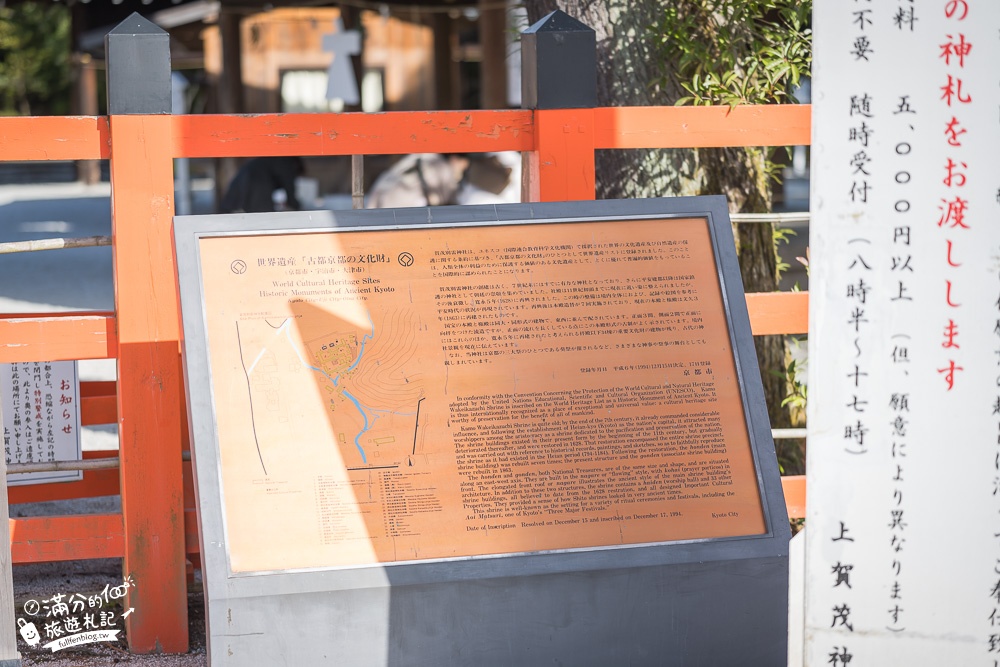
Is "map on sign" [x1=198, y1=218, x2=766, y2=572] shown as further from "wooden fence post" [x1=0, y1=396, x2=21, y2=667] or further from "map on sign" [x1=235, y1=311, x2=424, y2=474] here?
"wooden fence post" [x1=0, y1=396, x2=21, y2=667]

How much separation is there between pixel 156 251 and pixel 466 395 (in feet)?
3.24

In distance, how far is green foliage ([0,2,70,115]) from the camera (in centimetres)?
2542

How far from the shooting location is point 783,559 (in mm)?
2658

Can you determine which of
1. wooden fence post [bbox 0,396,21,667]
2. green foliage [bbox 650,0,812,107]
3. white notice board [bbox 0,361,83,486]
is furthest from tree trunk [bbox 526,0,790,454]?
wooden fence post [bbox 0,396,21,667]

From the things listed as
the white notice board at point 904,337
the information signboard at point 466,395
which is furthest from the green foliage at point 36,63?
the white notice board at point 904,337

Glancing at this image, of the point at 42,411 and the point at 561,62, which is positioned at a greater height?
the point at 561,62

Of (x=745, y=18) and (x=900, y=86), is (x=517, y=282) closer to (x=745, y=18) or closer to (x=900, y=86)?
(x=900, y=86)

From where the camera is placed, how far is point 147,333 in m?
2.96

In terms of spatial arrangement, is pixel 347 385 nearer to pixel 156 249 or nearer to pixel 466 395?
pixel 466 395

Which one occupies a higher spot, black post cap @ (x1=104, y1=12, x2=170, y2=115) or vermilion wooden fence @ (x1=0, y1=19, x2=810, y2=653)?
black post cap @ (x1=104, y1=12, x2=170, y2=115)

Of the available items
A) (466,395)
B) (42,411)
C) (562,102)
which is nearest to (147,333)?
(42,411)

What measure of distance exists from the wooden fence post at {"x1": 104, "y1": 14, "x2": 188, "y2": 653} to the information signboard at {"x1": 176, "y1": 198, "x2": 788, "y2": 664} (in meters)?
0.40

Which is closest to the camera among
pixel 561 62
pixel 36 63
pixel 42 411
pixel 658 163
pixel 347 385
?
pixel 347 385

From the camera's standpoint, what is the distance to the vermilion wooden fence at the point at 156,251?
115 inches
